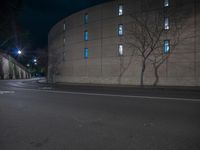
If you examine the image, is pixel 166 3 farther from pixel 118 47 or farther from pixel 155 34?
pixel 118 47

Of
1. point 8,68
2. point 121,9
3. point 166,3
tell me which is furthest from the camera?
point 8,68

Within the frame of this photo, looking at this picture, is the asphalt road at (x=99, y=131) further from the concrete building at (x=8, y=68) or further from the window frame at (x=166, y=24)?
the concrete building at (x=8, y=68)

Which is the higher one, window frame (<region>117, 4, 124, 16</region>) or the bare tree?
window frame (<region>117, 4, 124, 16</region>)

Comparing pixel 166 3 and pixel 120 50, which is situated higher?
pixel 166 3

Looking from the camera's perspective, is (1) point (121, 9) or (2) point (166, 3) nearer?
(2) point (166, 3)

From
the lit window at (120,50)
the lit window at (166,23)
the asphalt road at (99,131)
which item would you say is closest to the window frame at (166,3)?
the lit window at (166,23)

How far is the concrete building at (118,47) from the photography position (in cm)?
1925

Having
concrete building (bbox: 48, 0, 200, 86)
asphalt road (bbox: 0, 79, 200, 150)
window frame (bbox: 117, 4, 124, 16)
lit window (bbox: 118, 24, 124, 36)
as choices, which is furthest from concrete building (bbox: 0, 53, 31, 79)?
asphalt road (bbox: 0, 79, 200, 150)

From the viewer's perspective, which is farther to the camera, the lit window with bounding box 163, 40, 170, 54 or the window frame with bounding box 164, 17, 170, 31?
the lit window with bounding box 163, 40, 170, 54

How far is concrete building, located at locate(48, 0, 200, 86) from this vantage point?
19250mm

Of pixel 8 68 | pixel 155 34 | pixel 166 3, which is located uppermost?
pixel 166 3

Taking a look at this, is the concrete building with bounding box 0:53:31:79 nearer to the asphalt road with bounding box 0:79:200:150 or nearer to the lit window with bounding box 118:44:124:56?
the lit window with bounding box 118:44:124:56

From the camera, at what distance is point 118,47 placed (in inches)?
933

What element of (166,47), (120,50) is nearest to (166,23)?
(166,47)
